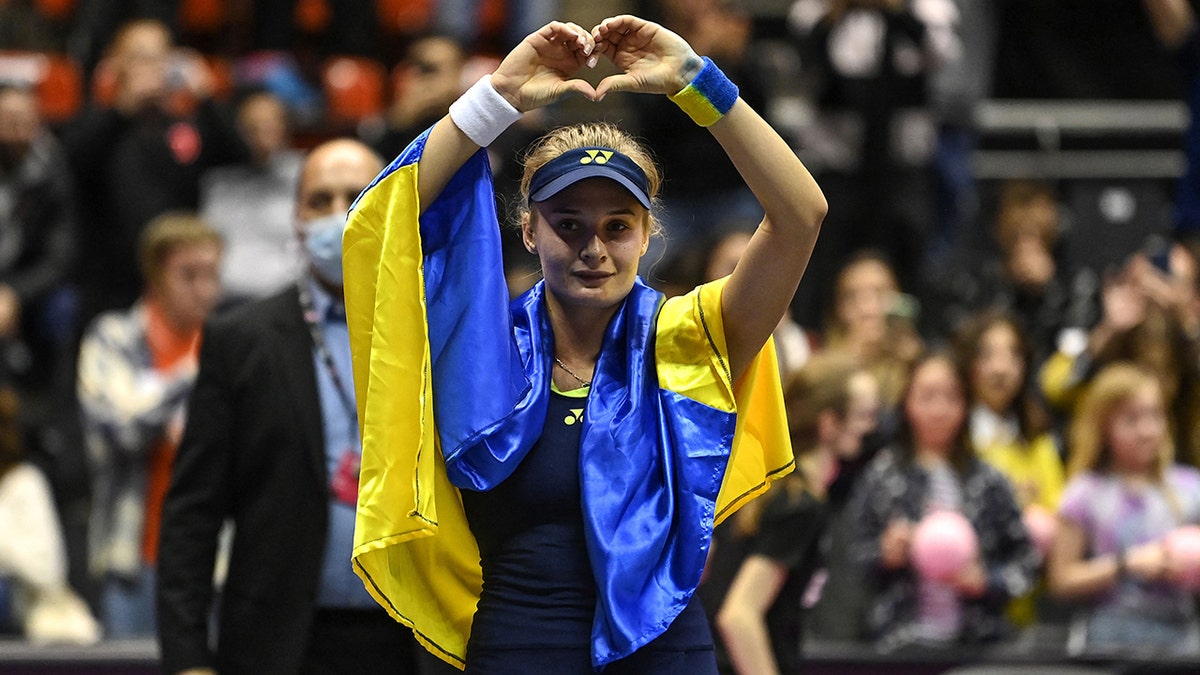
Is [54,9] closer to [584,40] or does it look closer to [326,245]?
[326,245]

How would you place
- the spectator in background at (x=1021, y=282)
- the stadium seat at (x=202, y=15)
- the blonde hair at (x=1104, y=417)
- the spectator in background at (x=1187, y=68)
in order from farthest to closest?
the stadium seat at (x=202, y=15), the spectator in background at (x=1021, y=282), the spectator in background at (x=1187, y=68), the blonde hair at (x=1104, y=417)

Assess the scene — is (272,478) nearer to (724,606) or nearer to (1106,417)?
(724,606)

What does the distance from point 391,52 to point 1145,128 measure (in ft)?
15.6

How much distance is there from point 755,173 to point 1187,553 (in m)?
3.61

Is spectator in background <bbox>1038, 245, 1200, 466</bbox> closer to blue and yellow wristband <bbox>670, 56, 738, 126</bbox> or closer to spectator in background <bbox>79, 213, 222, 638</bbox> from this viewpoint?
spectator in background <bbox>79, 213, 222, 638</bbox>

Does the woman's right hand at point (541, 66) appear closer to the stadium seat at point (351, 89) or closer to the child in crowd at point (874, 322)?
the child in crowd at point (874, 322)

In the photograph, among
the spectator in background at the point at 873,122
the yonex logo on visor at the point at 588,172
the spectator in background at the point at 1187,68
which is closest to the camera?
the yonex logo on visor at the point at 588,172

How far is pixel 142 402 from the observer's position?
21.1 ft

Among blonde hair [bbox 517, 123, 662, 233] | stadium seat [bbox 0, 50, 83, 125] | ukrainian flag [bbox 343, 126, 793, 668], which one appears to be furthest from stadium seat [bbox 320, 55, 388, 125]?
ukrainian flag [bbox 343, 126, 793, 668]

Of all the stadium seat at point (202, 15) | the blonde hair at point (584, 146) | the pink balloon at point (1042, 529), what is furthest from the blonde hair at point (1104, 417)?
the stadium seat at point (202, 15)

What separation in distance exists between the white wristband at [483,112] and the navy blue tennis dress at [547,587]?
Answer: 1.67ft

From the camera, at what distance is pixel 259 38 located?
34.8 ft

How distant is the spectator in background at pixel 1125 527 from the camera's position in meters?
6.13

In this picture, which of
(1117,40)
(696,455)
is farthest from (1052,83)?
A: (696,455)
